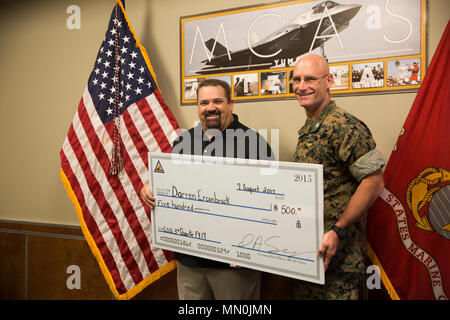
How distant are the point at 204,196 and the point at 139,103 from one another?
774mm

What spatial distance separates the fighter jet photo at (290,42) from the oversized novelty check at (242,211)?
2.36ft

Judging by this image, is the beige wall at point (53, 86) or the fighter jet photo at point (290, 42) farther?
the beige wall at point (53, 86)

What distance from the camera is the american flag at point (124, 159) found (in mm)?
1844

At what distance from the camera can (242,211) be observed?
1308mm

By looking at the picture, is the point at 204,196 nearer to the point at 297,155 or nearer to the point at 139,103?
the point at 297,155

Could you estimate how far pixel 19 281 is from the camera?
8.13 feet

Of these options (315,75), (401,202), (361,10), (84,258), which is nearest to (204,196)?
(315,75)

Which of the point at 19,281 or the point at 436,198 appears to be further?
the point at 19,281

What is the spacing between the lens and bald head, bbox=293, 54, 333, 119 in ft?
4.23

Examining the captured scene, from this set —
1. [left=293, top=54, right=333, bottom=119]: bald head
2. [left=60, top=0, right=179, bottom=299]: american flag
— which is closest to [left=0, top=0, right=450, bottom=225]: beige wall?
[left=60, top=0, right=179, bottom=299]: american flag

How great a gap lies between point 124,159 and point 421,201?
1517 mm

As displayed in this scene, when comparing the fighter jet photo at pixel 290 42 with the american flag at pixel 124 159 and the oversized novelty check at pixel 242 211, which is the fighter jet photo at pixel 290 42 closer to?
the american flag at pixel 124 159

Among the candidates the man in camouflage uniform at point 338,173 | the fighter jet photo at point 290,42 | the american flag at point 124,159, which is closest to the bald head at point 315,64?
the man in camouflage uniform at point 338,173

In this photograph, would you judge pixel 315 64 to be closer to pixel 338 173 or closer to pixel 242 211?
pixel 338 173
